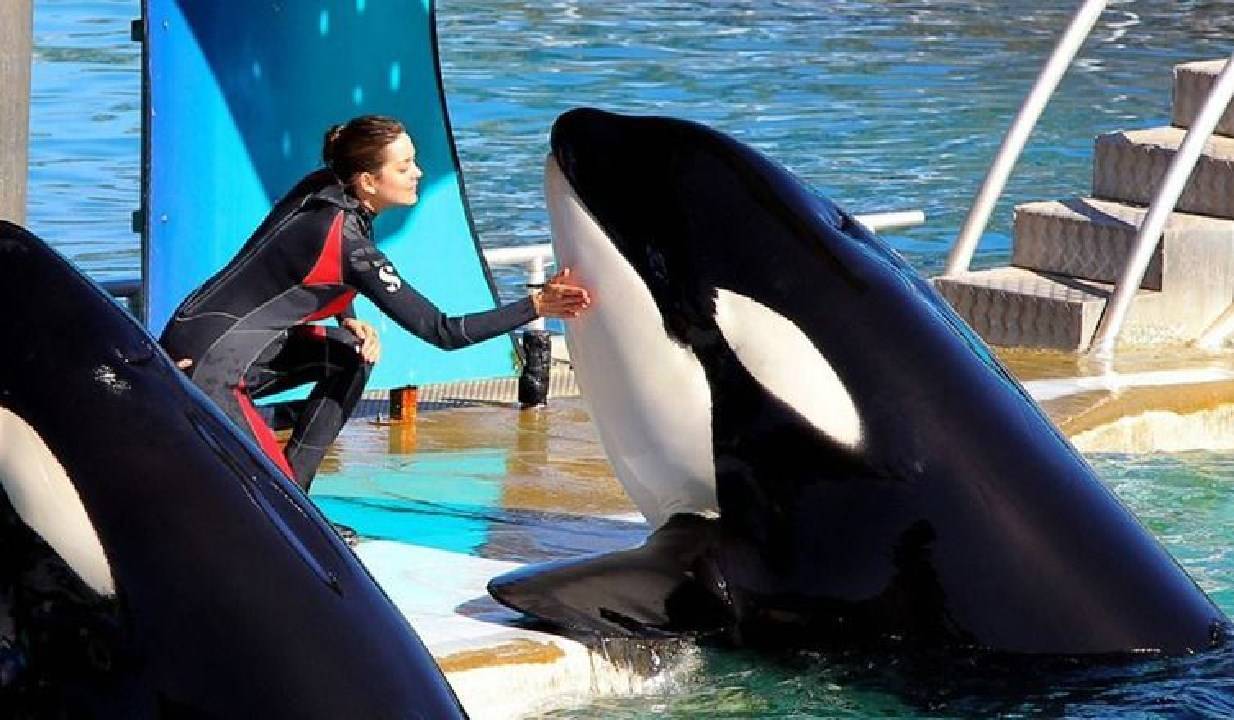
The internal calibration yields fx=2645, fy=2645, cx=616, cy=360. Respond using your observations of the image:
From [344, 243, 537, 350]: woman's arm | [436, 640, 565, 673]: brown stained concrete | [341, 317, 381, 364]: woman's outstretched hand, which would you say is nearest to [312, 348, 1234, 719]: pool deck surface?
[436, 640, 565, 673]: brown stained concrete

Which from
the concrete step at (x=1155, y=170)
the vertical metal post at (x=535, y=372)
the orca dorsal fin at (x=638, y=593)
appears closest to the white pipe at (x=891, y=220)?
the concrete step at (x=1155, y=170)

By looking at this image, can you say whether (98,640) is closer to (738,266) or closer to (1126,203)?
(738,266)

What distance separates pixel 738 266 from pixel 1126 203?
20.8ft

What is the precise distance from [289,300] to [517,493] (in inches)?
58.0

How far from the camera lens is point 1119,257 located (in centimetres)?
1132

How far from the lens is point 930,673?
5.71m

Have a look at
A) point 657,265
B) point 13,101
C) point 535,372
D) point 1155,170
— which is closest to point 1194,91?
point 1155,170

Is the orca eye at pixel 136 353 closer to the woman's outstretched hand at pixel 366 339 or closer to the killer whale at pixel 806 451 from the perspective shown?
the killer whale at pixel 806 451

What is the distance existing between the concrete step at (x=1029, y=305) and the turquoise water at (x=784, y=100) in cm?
175

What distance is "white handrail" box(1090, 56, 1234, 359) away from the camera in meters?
10.6

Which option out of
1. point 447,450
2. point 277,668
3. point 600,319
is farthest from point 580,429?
point 277,668

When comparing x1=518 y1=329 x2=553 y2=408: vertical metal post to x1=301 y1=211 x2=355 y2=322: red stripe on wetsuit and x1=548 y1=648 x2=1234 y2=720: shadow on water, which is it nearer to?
x1=301 y1=211 x2=355 y2=322: red stripe on wetsuit

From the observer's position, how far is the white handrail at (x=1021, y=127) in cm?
1098

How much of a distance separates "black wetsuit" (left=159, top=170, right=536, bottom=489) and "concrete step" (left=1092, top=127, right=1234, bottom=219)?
5.70 m
